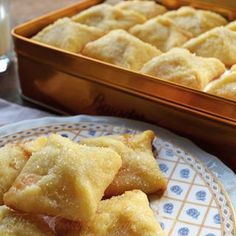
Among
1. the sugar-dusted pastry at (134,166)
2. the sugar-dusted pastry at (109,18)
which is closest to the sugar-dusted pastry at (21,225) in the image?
the sugar-dusted pastry at (134,166)

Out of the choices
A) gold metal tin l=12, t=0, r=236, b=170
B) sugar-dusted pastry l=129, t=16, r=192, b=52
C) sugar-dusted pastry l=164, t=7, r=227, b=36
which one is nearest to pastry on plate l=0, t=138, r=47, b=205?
gold metal tin l=12, t=0, r=236, b=170

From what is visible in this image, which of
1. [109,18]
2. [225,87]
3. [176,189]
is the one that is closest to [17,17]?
[109,18]

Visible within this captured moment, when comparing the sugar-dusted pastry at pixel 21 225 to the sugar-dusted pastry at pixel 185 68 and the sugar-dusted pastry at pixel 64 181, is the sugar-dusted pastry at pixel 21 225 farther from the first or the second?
the sugar-dusted pastry at pixel 185 68

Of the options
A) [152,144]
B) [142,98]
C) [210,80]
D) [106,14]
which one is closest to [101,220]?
[152,144]

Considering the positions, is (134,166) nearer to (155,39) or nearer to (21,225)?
(21,225)

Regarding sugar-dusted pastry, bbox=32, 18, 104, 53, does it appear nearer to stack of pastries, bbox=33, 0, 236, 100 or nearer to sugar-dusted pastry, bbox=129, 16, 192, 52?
stack of pastries, bbox=33, 0, 236, 100

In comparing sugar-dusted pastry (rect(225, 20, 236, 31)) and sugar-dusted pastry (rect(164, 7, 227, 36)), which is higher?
sugar-dusted pastry (rect(225, 20, 236, 31))

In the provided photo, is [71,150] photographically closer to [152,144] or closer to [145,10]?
[152,144]
